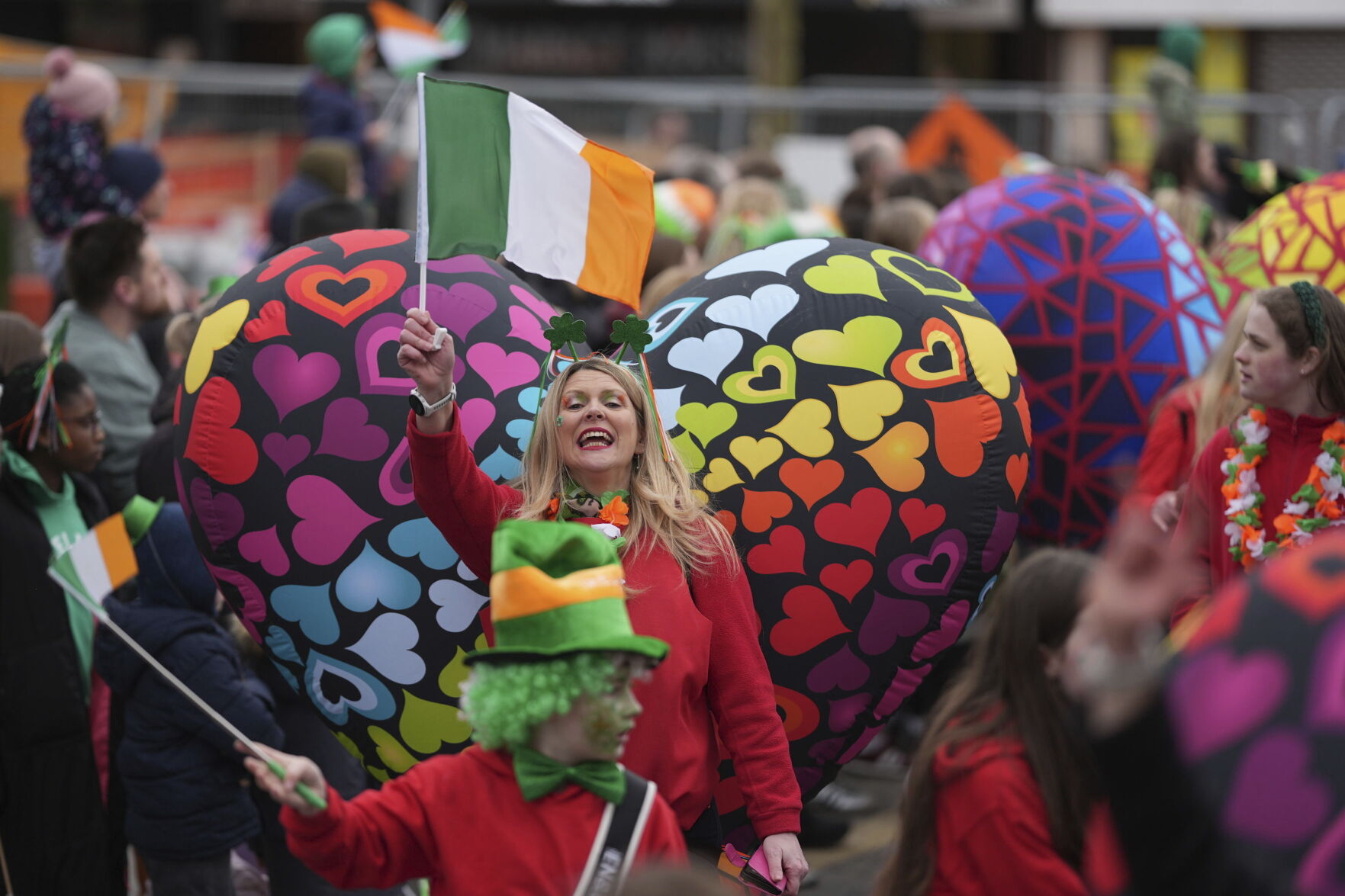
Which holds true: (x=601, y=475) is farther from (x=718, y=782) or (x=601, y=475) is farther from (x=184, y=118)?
(x=184, y=118)

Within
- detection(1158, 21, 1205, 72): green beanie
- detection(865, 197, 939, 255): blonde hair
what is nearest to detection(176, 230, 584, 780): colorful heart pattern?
detection(865, 197, 939, 255): blonde hair

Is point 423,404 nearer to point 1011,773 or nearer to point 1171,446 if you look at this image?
point 1011,773

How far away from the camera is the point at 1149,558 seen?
2.10 metres

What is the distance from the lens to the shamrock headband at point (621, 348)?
358 cm


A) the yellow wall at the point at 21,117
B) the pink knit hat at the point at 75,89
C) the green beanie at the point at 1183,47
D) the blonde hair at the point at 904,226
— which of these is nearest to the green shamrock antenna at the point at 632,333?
the blonde hair at the point at 904,226

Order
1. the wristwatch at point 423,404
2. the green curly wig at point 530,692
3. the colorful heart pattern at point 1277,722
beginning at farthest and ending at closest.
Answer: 1. the wristwatch at point 423,404
2. the green curly wig at point 530,692
3. the colorful heart pattern at point 1277,722

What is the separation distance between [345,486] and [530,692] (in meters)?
1.31

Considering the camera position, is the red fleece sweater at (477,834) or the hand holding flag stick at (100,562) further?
the hand holding flag stick at (100,562)

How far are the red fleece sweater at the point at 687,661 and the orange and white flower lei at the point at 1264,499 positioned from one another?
1.40m

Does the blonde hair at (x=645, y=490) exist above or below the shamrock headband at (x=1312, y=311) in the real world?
below

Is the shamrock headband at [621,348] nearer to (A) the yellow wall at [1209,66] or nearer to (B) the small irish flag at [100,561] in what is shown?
(B) the small irish flag at [100,561]

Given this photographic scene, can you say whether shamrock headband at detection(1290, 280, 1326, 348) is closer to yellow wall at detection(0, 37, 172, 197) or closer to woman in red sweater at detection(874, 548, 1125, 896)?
woman in red sweater at detection(874, 548, 1125, 896)

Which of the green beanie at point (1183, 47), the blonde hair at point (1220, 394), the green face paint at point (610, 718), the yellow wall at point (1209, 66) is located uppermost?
the yellow wall at point (1209, 66)

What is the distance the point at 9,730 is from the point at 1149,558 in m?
3.32
